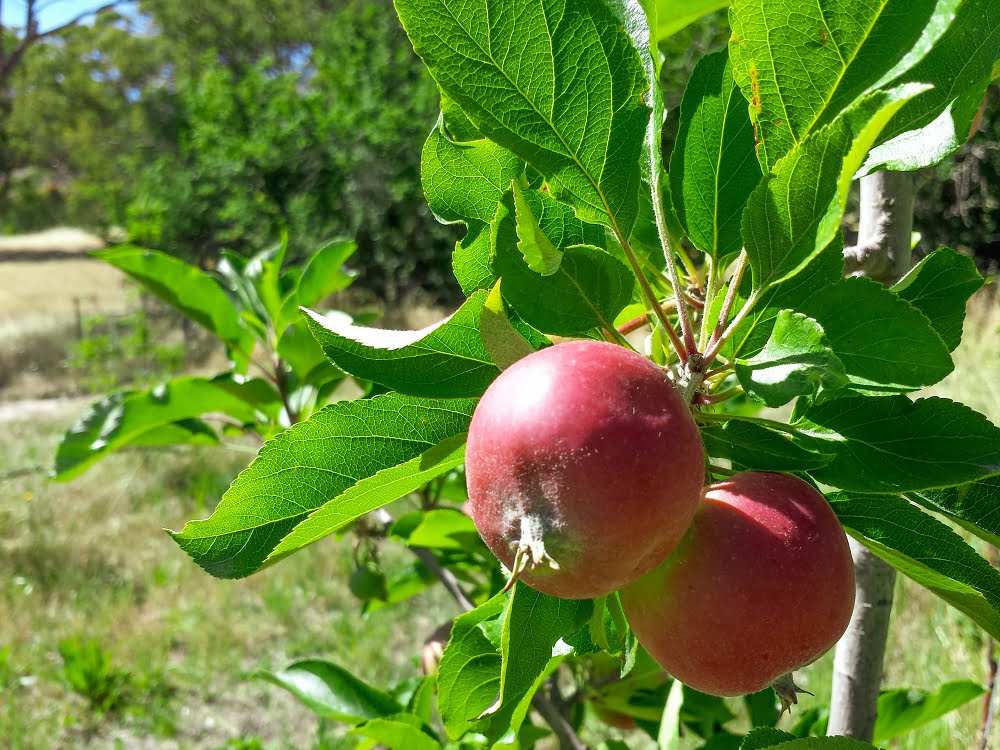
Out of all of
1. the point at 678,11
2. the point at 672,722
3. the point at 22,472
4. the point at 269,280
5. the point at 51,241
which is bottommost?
the point at 22,472

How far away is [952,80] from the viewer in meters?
0.43

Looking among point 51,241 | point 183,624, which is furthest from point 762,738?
point 51,241

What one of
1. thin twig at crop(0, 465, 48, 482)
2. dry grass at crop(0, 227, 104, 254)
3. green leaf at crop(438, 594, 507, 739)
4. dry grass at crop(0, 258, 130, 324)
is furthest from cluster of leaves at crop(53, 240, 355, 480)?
dry grass at crop(0, 227, 104, 254)

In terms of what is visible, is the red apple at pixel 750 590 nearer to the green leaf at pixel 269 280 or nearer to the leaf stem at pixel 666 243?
the leaf stem at pixel 666 243

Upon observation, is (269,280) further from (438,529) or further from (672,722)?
(672,722)

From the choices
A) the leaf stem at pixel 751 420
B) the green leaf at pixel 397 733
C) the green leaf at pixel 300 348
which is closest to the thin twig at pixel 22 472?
the green leaf at pixel 300 348

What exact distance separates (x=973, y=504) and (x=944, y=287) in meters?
0.14

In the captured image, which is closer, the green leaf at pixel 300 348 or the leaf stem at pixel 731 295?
the leaf stem at pixel 731 295

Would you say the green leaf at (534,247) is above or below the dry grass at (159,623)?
above

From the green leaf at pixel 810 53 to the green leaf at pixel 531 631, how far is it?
303 millimetres

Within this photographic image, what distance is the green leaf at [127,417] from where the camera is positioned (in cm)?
117

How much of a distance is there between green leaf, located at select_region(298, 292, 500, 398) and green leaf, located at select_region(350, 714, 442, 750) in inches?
21.9

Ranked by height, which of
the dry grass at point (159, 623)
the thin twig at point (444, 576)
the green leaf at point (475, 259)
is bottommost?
the dry grass at point (159, 623)

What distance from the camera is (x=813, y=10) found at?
40cm
